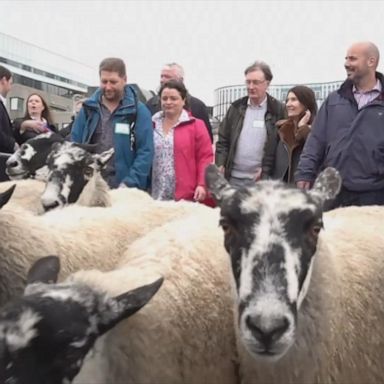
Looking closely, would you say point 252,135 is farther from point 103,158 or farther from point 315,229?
point 315,229

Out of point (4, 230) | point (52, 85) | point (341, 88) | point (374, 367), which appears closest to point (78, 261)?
point (4, 230)

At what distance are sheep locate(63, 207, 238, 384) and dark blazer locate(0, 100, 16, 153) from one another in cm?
361

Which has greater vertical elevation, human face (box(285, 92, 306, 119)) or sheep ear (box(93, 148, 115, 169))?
human face (box(285, 92, 306, 119))

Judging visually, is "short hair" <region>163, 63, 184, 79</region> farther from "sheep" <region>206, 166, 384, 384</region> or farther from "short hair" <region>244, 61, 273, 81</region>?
"sheep" <region>206, 166, 384, 384</region>

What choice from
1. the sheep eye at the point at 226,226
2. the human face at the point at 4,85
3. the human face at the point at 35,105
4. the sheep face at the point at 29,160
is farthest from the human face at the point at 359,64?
the human face at the point at 35,105

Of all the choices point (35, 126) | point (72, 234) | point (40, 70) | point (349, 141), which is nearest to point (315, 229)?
point (72, 234)

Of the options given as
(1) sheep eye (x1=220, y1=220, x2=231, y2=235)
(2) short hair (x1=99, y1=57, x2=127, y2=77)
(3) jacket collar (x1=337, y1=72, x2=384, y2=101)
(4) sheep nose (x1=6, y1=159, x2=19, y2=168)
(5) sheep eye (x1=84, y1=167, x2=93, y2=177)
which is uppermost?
(2) short hair (x1=99, y1=57, x2=127, y2=77)

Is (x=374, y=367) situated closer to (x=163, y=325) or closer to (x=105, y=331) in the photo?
(x=163, y=325)

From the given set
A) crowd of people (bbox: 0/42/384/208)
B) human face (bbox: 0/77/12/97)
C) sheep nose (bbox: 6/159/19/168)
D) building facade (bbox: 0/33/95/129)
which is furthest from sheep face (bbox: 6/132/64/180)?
building facade (bbox: 0/33/95/129)

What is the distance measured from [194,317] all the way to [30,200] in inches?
91.5

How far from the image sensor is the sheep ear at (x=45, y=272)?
95.3 inches

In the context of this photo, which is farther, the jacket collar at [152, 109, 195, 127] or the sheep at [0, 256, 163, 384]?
the jacket collar at [152, 109, 195, 127]

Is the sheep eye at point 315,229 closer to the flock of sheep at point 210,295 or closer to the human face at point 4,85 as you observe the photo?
the flock of sheep at point 210,295

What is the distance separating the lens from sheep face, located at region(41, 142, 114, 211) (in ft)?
14.7
